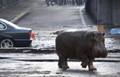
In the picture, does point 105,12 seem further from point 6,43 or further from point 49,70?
point 49,70

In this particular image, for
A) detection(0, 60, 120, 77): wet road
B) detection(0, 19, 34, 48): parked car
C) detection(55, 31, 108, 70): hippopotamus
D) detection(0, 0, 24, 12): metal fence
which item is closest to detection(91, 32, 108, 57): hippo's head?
detection(55, 31, 108, 70): hippopotamus

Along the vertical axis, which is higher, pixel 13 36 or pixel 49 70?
pixel 49 70

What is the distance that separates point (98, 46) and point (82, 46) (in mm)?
550

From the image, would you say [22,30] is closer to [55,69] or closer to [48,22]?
[55,69]

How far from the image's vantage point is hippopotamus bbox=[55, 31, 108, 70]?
10969 millimetres

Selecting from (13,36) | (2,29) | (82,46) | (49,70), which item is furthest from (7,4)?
(82,46)

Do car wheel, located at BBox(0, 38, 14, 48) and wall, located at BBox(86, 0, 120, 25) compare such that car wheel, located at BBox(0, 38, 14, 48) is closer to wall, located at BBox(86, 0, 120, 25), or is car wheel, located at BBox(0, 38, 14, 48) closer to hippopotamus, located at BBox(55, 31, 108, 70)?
hippopotamus, located at BBox(55, 31, 108, 70)

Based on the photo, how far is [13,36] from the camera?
58.1 ft

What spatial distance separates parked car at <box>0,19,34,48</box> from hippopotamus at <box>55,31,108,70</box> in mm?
5843

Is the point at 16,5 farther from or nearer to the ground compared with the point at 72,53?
nearer to the ground

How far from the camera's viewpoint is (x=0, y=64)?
13.3 meters

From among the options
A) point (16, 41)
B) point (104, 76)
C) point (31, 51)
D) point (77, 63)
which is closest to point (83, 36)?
point (104, 76)

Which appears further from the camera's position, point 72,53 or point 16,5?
point 16,5

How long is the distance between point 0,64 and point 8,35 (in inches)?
178
